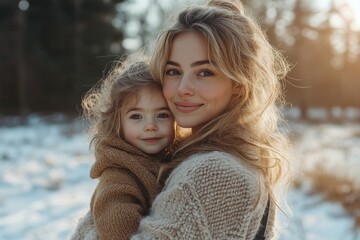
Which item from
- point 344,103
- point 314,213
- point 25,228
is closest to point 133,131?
point 25,228

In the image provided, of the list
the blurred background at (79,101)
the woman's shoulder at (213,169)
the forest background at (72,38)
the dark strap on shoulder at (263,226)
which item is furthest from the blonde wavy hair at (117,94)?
the forest background at (72,38)

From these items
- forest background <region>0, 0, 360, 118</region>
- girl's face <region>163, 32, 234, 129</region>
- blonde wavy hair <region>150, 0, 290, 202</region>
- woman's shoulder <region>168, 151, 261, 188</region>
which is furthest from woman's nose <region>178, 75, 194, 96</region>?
forest background <region>0, 0, 360, 118</region>

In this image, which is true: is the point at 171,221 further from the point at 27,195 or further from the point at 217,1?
the point at 27,195

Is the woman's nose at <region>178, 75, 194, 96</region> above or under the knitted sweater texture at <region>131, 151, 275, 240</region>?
above

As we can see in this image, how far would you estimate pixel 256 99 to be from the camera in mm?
2146

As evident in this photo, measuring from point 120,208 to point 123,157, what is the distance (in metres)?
0.28

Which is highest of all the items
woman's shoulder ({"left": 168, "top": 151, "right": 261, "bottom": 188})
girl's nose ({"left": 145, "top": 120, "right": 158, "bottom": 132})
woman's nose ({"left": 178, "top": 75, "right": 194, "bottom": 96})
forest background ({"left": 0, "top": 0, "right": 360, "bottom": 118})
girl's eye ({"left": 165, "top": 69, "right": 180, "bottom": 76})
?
forest background ({"left": 0, "top": 0, "right": 360, "bottom": 118})

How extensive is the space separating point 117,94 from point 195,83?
46cm

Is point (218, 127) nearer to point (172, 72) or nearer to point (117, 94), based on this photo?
point (172, 72)

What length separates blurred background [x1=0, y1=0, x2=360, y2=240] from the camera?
6293 millimetres

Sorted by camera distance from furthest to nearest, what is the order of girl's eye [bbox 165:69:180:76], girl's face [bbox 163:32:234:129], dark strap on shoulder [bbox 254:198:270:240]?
girl's eye [bbox 165:69:180:76] → girl's face [bbox 163:32:234:129] → dark strap on shoulder [bbox 254:198:270:240]

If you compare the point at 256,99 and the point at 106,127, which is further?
the point at 106,127

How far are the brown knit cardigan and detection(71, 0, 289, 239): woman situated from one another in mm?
127

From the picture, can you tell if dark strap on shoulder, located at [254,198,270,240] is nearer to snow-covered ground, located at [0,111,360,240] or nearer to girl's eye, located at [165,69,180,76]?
girl's eye, located at [165,69,180,76]
